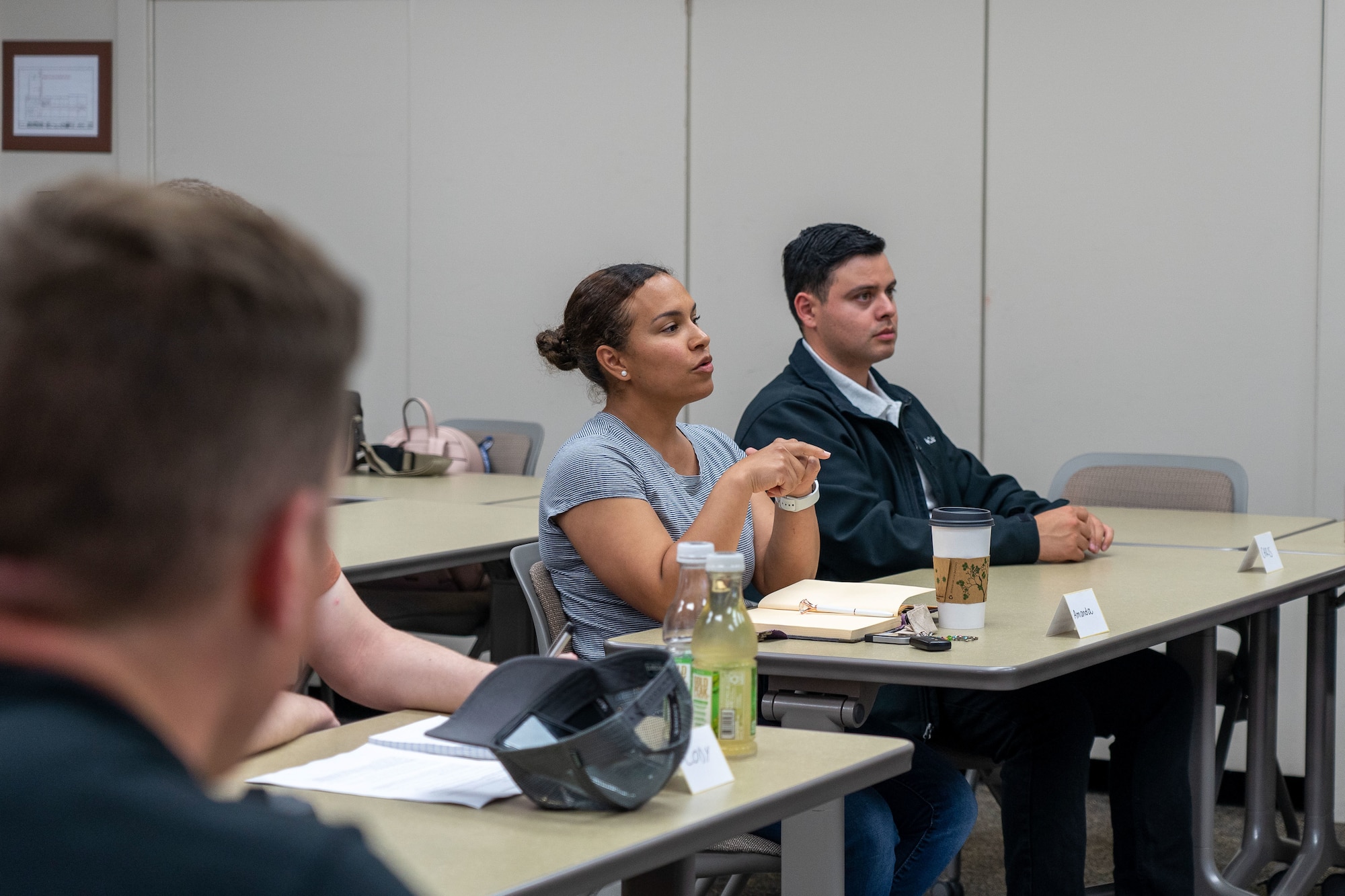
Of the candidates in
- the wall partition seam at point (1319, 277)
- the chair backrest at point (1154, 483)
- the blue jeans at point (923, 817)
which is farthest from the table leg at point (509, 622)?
the wall partition seam at point (1319, 277)

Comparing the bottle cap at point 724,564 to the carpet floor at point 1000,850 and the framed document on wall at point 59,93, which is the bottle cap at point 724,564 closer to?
the carpet floor at point 1000,850

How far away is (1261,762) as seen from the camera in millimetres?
2773

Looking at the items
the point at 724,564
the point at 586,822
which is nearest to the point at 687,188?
the point at 724,564

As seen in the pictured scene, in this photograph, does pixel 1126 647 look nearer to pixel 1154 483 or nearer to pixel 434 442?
pixel 1154 483

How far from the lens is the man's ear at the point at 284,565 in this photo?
434 millimetres

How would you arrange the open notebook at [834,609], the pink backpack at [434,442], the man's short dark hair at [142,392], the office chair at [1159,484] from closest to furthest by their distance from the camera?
the man's short dark hair at [142,392]
the open notebook at [834,609]
the office chair at [1159,484]
the pink backpack at [434,442]

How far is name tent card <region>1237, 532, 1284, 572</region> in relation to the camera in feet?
7.63

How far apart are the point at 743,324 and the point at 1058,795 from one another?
2.59 metres

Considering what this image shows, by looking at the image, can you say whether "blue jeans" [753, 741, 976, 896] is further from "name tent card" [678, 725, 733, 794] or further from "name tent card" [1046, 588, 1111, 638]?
"name tent card" [678, 725, 733, 794]

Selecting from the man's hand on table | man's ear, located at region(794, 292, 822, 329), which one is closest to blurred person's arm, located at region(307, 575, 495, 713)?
the man's hand on table

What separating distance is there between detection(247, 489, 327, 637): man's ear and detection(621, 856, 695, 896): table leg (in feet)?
2.47

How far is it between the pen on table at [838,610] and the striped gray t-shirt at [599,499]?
0.26m

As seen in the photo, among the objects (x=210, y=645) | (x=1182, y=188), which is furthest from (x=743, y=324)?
(x=210, y=645)

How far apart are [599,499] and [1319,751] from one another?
1746mm
